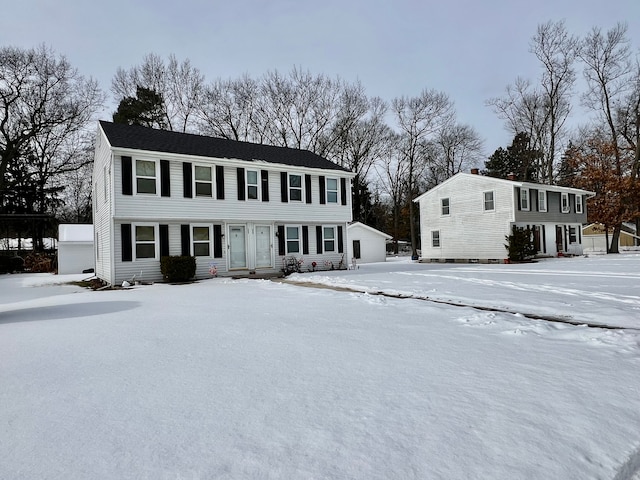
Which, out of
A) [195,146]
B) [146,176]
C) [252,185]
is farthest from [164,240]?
[195,146]

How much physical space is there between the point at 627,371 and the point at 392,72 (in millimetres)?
20067

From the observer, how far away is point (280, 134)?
32.0 meters

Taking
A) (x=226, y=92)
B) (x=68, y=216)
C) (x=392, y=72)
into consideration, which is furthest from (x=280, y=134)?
(x=68, y=216)

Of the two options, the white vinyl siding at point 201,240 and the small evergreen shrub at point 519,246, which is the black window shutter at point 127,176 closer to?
the white vinyl siding at point 201,240

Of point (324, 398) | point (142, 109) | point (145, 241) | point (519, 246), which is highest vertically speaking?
point (142, 109)

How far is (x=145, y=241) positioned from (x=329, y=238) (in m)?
8.03

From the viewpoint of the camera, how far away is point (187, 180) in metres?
14.5

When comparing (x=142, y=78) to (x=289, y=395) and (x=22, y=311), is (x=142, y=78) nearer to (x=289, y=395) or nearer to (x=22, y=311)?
(x=22, y=311)

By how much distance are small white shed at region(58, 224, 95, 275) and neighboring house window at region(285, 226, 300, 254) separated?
1249 centimetres

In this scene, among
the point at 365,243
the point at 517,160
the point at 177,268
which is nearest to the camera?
the point at 177,268

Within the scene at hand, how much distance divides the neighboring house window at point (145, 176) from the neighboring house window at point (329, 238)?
764 cm

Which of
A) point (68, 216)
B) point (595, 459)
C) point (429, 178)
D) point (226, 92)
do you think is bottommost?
point (595, 459)

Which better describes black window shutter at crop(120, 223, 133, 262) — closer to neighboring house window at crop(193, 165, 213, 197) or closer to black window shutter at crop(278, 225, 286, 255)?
neighboring house window at crop(193, 165, 213, 197)

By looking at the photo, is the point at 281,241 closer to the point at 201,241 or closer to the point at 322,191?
the point at 322,191
